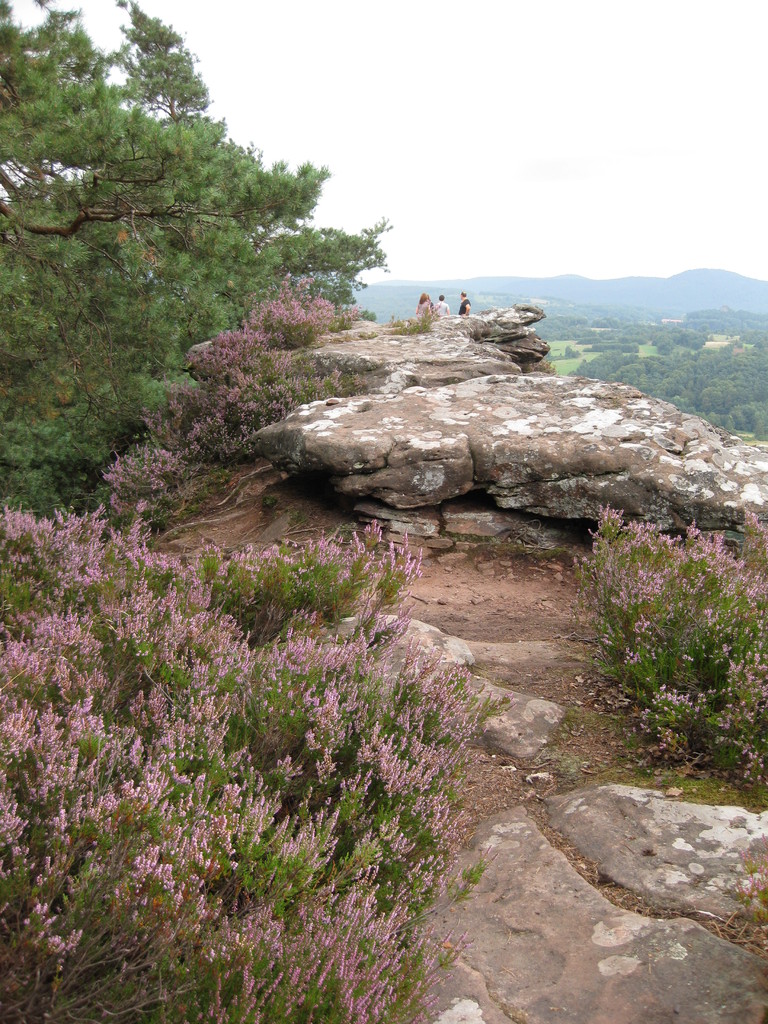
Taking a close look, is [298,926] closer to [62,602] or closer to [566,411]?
[62,602]

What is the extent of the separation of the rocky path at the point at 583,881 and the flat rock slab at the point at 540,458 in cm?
231

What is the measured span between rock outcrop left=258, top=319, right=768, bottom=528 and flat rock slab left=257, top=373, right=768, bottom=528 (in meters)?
0.01

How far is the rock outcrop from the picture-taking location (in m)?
6.20

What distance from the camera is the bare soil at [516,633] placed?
3.22 meters

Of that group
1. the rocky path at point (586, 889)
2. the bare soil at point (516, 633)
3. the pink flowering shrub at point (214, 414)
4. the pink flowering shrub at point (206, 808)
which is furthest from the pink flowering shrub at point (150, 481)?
the rocky path at point (586, 889)

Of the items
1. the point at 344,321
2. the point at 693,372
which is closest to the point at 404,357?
the point at 344,321

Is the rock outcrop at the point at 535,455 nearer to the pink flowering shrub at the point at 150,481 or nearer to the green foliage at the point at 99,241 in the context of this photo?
the pink flowering shrub at the point at 150,481

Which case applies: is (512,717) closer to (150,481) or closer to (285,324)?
(150,481)

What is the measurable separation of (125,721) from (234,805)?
0.66 meters

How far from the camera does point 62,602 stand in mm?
3309

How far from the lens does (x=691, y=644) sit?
3.44 metres

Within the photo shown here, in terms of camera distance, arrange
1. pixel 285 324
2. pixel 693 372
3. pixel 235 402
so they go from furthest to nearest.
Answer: pixel 693 372 → pixel 285 324 → pixel 235 402

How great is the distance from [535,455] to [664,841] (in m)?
4.37

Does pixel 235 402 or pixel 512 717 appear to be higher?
pixel 235 402
